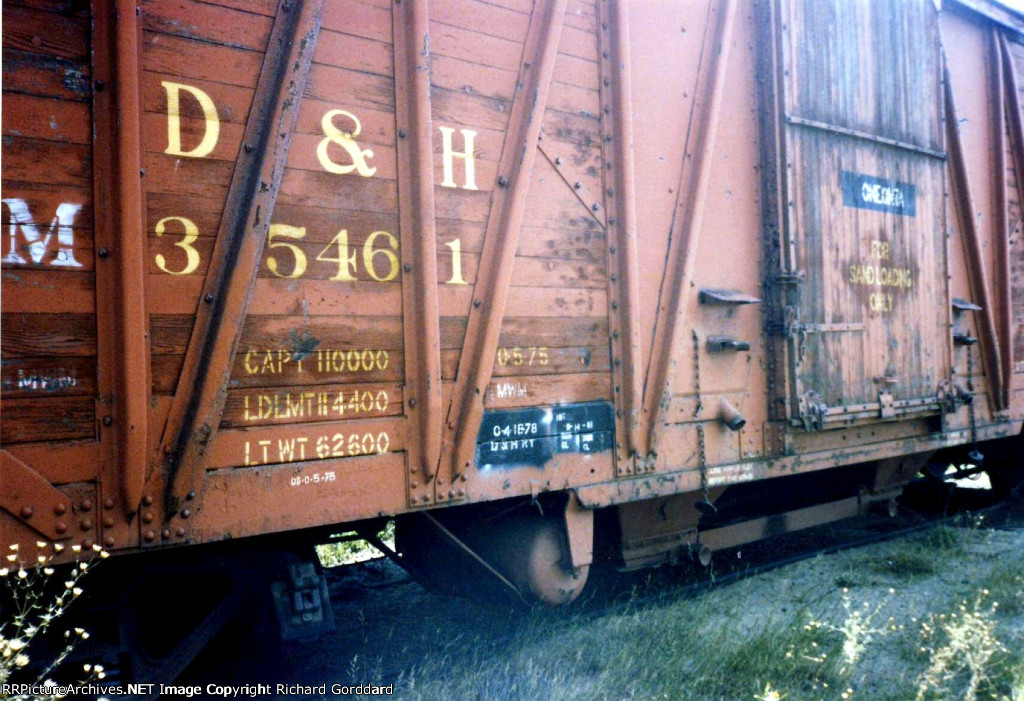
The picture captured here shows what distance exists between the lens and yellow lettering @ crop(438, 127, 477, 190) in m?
3.60

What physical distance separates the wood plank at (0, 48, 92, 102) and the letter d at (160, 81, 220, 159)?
0.28 meters

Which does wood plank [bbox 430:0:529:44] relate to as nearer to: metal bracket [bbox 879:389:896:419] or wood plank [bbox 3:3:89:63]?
wood plank [bbox 3:3:89:63]

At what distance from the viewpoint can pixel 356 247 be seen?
3346mm

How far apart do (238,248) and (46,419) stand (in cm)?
90

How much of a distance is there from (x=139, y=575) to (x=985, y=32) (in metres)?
7.48

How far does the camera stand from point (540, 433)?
3.89 m

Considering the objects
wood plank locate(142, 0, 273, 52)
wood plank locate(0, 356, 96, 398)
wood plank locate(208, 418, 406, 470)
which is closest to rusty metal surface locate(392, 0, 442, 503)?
wood plank locate(208, 418, 406, 470)

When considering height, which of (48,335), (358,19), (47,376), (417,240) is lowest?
(47,376)

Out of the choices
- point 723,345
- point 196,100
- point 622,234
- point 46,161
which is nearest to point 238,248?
point 196,100

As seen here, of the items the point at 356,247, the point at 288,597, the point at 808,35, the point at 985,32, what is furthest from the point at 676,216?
the point at 985,32

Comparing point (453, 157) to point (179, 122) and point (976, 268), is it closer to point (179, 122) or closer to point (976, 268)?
point (179, 122)

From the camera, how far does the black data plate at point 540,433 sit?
370cm

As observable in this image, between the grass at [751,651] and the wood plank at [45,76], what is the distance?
2.80 metres

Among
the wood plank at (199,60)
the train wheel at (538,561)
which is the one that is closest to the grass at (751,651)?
the train wheel at (538,561)
